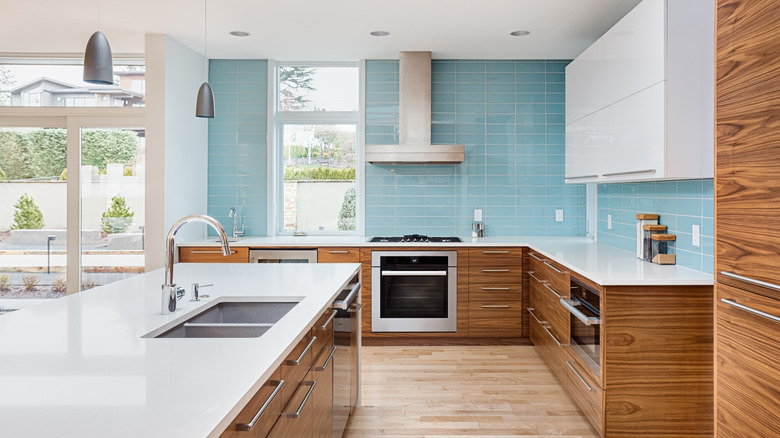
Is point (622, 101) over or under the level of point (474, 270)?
over

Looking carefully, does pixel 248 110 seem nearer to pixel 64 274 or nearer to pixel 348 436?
pixel 64 274

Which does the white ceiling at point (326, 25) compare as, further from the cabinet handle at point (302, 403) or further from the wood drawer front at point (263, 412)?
the wood drawer front at point (263, 412)

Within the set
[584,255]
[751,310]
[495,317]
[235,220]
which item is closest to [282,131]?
[235,220]

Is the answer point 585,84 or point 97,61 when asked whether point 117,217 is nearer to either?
point 97,61

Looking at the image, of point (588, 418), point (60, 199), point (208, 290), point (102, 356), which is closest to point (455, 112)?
point (588, 418)

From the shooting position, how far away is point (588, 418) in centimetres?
269

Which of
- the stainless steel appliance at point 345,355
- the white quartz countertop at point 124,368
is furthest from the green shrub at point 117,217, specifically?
the white quartz countertop at point 124,368

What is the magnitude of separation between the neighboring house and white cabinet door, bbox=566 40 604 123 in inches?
142

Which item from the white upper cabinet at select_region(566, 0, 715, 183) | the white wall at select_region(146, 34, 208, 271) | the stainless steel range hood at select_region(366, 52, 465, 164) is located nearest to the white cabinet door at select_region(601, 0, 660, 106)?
the white upper cabinet at select_region(566, 0, 715, 183)

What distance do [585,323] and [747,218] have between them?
1.01 metres

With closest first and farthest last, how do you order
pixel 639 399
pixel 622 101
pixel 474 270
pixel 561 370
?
1. pixel 639 399
2. pixel 622 101
3. pixel 561 370
4. pixel 474 270

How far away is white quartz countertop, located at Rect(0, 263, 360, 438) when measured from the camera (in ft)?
2.89

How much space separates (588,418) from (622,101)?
1.77 metres

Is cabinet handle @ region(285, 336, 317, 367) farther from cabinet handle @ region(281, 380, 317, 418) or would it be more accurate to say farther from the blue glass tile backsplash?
the blue glass tile backsplash
